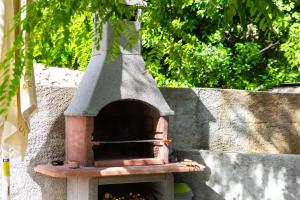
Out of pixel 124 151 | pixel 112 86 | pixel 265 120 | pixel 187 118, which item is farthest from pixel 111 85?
pixel 265 120

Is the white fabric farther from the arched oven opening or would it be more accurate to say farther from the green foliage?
the green foliage

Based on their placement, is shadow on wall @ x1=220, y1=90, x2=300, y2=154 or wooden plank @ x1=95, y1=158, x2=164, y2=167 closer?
wooden plank @ x1=95, y1=158, x2=164, y2=167

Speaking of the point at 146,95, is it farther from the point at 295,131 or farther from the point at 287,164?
the point at 295,131

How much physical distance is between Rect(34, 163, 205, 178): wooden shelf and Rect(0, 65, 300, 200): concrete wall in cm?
29

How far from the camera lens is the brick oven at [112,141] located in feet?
15.4

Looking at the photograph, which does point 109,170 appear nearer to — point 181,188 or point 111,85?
point 111,85

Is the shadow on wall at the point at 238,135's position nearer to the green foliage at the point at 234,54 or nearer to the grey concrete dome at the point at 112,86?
the grey concrete dome at the point at 112,86

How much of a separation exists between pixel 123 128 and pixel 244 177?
150 cm

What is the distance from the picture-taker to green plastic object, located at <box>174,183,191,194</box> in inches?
211

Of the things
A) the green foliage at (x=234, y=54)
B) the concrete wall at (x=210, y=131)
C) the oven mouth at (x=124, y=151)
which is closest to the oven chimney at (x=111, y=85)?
the concrete wall at (x=210, y=131)

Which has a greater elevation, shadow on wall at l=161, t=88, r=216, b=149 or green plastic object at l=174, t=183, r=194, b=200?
shadow on wall at l=161, t=88, r=216, b=149

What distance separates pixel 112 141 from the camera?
502 cm

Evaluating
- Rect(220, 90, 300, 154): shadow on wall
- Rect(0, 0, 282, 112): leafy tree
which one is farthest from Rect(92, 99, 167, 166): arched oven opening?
Rect(0, 0, 282, 112): leafy tree

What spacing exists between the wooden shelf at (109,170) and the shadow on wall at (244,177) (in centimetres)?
34
